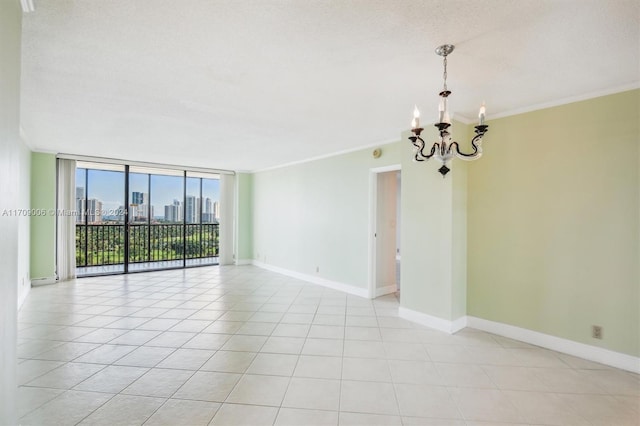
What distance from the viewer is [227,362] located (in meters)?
2.66

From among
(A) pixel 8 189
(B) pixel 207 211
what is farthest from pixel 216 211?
(A) pixel 8 189

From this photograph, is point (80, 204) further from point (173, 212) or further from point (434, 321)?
point (434, 321)

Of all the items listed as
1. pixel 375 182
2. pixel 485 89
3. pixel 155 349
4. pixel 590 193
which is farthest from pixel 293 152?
pixel 590 193

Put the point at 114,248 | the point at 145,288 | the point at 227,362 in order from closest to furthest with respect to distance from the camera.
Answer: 1. the point at 227,362
2. the point at 145,288
3. the point at 114,248

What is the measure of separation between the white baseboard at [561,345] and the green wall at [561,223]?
0.19 ft

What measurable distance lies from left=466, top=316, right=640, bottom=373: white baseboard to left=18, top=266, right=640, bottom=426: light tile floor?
0.29 feet

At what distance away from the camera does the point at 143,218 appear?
280 inches

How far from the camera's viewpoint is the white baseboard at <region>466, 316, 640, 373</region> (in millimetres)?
2555

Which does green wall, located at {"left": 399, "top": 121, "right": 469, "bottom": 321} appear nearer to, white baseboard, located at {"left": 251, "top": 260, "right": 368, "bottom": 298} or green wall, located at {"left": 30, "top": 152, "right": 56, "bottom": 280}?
white baseboard, located at {"left": 251, "top": 260, "right": 368, "bottom": 298}

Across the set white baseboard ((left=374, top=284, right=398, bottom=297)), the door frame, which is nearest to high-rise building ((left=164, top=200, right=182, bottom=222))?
the door frame

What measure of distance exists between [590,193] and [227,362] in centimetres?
383

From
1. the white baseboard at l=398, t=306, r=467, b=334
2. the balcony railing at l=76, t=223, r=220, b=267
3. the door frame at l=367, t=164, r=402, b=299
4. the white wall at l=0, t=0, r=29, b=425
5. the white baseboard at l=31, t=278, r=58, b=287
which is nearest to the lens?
the white wall at l=0, t=0, r=29, b=425

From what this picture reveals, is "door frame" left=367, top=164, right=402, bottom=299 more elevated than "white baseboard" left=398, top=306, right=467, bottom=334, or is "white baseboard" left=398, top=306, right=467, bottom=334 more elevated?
"door frame" left=367, top=164, right=402, bottom=299

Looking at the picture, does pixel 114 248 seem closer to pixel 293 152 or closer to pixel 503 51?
pixel 293 152
